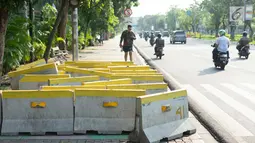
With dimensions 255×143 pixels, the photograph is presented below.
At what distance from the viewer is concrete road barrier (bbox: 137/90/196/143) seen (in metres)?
5.01

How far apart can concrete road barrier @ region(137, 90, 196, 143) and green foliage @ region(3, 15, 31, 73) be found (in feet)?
20.9

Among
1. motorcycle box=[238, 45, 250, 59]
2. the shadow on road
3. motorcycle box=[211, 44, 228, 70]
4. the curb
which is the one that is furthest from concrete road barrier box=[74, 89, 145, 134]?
motorcycle box=[238, 45, 250, 59]

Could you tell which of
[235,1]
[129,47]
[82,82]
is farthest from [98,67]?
[235,1]

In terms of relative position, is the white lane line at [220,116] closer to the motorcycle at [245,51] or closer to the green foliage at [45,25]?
the green foliage at [45,25]

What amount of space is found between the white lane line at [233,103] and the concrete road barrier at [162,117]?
175 centimetres

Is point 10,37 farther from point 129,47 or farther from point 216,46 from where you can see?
point 216,46

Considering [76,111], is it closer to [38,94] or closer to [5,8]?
[38,94]

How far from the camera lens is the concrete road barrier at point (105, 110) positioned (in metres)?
5.45

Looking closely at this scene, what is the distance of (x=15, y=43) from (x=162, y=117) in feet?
22.9

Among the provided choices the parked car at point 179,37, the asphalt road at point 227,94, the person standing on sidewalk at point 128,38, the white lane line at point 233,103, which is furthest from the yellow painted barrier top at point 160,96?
the parked car at point 179,37

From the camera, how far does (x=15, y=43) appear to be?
10977mm

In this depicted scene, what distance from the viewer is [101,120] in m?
5.47

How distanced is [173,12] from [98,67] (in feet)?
423

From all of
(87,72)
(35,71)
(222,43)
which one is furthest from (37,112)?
(222,43)
